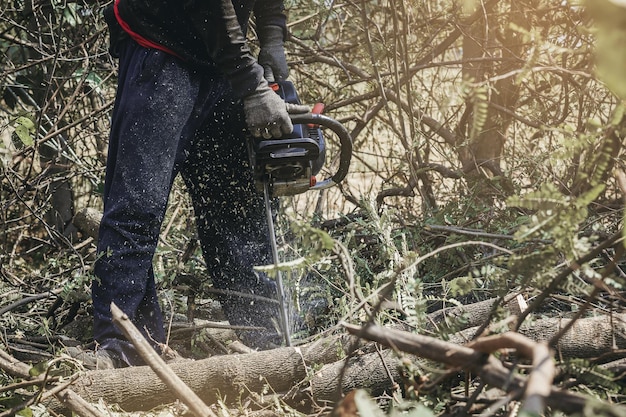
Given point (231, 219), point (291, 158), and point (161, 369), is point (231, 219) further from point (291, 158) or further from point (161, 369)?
point (161, 369)

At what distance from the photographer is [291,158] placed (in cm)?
280

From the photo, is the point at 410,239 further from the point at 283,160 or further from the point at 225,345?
the point at 225,345

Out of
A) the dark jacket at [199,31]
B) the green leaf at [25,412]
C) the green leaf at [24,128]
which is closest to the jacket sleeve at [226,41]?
the dark jacket at [199,31]

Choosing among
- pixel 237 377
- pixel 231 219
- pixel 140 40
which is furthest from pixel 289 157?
pixel 237 377

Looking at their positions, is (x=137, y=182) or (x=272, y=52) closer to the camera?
(x=137, y=182)

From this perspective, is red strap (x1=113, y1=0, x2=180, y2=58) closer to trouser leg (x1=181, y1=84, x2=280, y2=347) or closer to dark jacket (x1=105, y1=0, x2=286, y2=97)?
dark jacket (x1=105, y1=0, x2=286, y2=97)

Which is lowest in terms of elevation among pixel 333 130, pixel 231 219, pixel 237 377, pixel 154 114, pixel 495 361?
pixel 237 377

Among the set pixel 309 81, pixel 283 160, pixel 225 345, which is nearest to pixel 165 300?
pixel 225 345

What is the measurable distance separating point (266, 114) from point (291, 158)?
208mm

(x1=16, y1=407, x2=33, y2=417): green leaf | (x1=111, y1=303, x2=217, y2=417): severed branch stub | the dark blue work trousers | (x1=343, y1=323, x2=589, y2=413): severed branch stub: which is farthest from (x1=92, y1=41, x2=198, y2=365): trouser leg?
(x1=343, y1=323, x2=589, y2=413): severed branch stub

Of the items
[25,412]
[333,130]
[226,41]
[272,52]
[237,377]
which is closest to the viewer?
[25,412]

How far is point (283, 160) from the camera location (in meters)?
2.80

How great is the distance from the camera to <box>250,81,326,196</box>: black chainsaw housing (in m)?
2.78

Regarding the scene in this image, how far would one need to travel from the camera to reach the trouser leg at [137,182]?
2693mm
